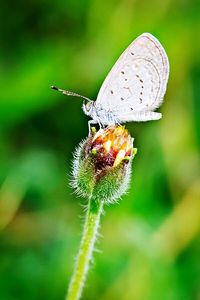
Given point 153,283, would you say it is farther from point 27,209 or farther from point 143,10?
point 143,10

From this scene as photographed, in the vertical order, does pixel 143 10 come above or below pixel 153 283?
above

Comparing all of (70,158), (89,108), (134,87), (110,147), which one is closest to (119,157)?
(110,147)

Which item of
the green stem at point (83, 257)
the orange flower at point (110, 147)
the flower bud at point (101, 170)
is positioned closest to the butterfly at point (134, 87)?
the orange flower at point (110, 147)

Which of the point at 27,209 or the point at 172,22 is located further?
the point at 172,22

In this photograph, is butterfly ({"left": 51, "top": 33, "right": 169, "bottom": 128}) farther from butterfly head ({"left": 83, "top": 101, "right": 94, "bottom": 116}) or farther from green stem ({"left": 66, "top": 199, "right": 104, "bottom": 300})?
green stem ({"left": 66, "top": 199, "right": 104, "bottom": 300})

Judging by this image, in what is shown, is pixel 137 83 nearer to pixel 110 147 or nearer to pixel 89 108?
pixel 89 108

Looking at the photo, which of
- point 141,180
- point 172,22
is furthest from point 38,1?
point 141,180

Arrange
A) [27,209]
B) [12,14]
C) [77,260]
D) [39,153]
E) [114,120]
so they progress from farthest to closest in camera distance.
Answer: [12,14]
[39,153]
[27,209]
[114,120]
[77,260]
